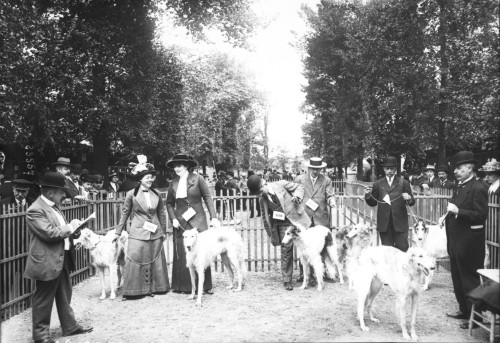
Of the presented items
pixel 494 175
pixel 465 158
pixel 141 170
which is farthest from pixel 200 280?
pixel 494 175

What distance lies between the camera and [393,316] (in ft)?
21.6

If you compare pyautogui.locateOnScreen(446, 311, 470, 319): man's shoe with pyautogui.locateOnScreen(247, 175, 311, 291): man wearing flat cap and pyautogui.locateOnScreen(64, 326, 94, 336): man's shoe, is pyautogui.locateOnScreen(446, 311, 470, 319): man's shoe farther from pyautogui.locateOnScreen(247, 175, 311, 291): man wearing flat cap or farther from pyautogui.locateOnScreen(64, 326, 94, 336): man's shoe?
pyautogui.locateOnScreen(64, 326, 94, 336): man's shoe

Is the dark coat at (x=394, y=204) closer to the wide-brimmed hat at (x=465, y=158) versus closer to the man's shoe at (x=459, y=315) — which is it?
the man's shoe at (x=459, y=315)

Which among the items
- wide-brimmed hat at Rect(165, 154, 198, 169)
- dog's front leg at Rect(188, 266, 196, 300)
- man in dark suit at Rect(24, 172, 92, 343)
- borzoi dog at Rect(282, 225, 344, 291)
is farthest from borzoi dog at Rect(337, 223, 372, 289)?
man in dark suit at Rect(24, 172, 92, 343)

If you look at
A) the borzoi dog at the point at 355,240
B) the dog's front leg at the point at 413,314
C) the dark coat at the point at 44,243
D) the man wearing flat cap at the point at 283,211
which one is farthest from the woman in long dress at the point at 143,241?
the dog's front leg at the point at 413,314

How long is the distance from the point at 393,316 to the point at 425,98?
1789cm

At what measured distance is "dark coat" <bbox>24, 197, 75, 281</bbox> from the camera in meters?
5.37

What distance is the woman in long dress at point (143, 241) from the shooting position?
25.7ft

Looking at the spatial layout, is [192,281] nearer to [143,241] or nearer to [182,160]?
[143,241]

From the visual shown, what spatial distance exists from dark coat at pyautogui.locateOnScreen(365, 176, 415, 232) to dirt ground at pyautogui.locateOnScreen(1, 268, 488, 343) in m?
1.24

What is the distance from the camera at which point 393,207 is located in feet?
25.9

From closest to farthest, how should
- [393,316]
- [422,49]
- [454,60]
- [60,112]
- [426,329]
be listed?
1. [426,329]
2. [393,316]
3. [60,112]
4. [454,60]
5. [422,49]

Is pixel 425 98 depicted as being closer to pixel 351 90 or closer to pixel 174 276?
pixel 351 90

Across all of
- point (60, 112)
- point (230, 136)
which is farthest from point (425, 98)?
point (230, 136)
